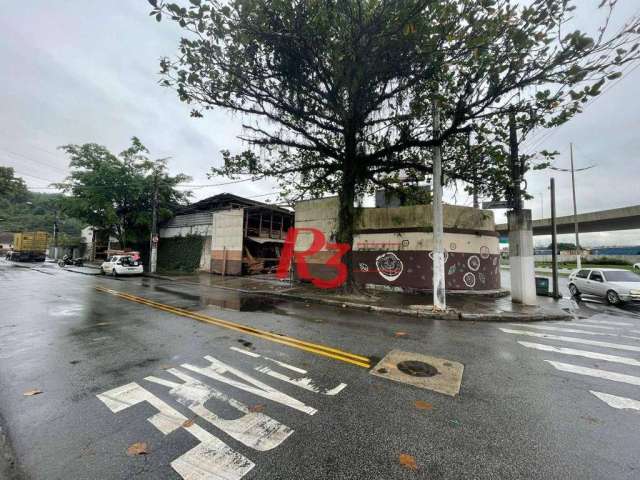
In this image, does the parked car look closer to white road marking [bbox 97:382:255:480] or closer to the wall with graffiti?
the wall with graffiti

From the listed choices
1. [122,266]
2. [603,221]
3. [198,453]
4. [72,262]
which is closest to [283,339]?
[198,453]

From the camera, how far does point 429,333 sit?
21.9 ft

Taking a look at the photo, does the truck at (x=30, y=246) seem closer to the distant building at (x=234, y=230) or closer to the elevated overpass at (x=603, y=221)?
the distant building at (x=234, y=230)

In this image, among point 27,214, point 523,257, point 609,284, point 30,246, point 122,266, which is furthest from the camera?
point 27,214

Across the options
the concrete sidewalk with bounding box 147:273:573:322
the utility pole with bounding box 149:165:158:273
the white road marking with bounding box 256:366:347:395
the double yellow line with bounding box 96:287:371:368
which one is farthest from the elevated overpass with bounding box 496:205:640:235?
the utility pole with bounding box 149:165:158:273

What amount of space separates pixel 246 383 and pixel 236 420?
2.86ft

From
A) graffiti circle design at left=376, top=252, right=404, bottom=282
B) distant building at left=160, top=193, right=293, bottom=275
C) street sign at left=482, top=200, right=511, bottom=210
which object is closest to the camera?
street sign at left=482, top=200, right=511, bottom=210

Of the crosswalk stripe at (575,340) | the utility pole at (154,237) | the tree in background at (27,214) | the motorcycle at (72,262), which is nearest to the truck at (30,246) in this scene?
the motorcycle at (72,262)

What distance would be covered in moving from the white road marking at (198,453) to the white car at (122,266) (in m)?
20.8

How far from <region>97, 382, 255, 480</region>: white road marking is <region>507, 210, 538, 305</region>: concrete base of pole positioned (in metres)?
12.2

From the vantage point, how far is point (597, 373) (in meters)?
4.35

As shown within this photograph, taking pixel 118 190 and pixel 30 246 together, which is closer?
pixel 118 190

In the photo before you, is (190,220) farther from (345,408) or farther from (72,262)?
(345,408)

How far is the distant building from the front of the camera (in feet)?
68.8
